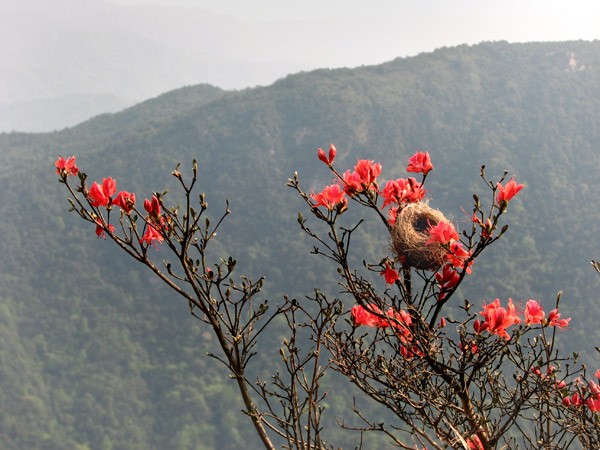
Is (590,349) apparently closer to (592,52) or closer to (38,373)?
(38,373)

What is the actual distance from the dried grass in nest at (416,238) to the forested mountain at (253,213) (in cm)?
4787

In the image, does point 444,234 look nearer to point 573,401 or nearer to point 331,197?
point 331,197

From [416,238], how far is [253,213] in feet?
248

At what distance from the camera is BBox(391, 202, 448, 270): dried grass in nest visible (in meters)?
Answer: 4.07

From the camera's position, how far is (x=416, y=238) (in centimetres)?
411

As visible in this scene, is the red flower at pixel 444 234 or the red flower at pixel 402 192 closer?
the red flower at pixel 444 234

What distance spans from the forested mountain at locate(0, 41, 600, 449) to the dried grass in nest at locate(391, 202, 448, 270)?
157ft

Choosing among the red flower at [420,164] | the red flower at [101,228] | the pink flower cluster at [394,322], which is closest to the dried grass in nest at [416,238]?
the red flower at [420,164]

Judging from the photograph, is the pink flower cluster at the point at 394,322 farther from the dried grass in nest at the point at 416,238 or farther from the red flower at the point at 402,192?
the red flower at the point at 402,192

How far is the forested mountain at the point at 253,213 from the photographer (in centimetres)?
5697

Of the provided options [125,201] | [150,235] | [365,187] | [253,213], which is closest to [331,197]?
[365,187]

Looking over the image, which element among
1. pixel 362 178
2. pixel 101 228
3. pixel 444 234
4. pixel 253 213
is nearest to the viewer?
pixel 101 228

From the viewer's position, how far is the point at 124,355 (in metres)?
64.6

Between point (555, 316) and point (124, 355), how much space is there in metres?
65.8
